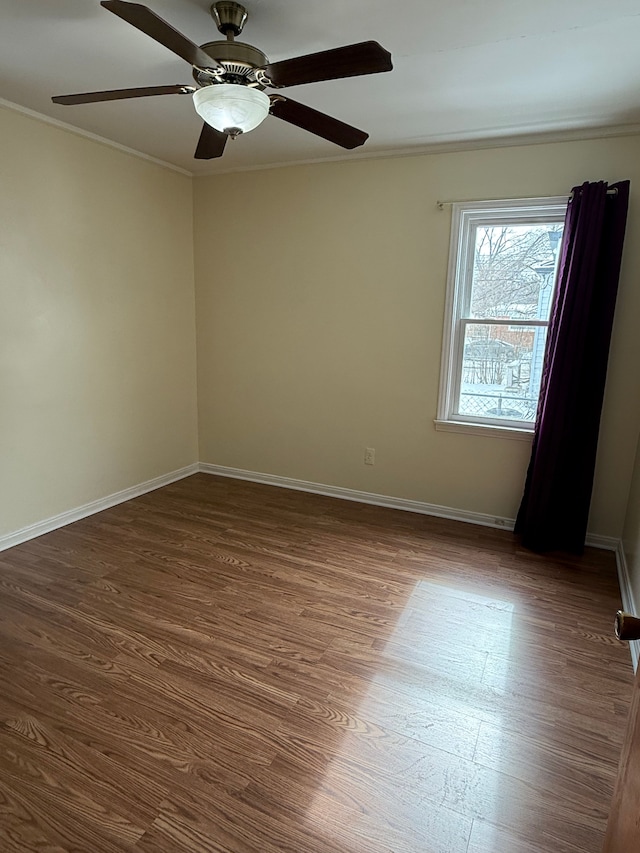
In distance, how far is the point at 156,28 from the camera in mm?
1416

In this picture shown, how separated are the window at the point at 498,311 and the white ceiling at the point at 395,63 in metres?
0.50

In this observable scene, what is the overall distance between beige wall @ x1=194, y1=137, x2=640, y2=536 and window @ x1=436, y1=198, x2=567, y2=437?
0.30 feet

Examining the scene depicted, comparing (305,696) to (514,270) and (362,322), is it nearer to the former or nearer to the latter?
(362,322)

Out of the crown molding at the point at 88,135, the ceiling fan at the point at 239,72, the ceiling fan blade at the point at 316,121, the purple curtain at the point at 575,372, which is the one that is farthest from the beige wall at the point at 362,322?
the ceiling fan at the point at 239,72

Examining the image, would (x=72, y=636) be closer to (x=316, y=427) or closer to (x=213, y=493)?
(x=213, y=493)

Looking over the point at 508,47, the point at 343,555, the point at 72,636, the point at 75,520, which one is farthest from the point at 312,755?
the point at 508,47

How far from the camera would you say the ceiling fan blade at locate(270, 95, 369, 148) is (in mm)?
1890

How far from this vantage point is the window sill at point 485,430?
3283 mm

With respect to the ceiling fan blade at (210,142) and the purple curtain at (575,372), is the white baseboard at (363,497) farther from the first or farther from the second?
the ceiling fan blade at (210,142)

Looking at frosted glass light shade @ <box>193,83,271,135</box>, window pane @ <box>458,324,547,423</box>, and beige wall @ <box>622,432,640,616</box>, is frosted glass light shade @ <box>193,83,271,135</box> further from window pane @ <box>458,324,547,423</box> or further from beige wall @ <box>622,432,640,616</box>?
beige wall @ <box>622,432,640,616</box>

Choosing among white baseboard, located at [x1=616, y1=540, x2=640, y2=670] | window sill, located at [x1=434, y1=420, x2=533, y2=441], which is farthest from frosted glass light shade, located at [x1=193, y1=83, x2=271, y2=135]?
white baseboard, located at [x1=616, y1=540, x2=640, y2=670]

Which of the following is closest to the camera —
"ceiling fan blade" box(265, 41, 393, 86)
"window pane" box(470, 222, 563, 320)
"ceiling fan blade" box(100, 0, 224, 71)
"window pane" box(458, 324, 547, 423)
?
"ceiling fan blade" box(100, 0, 224, 71)

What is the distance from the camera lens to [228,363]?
4199 millimetres

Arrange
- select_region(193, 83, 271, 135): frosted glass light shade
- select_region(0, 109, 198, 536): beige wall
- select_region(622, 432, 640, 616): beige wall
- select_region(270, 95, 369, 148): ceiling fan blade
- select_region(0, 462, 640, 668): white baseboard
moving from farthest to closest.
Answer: select_region(0, 462, 640, 668): white baseboard → select_region(0, 109, 198, 536): beige wall → select_region(622, 432, 640, 616): beige wall → select_region(270, 95, 369, 148): ceiling fan blade → select_region(193, 83, 271, 135): frosted glass light shade
